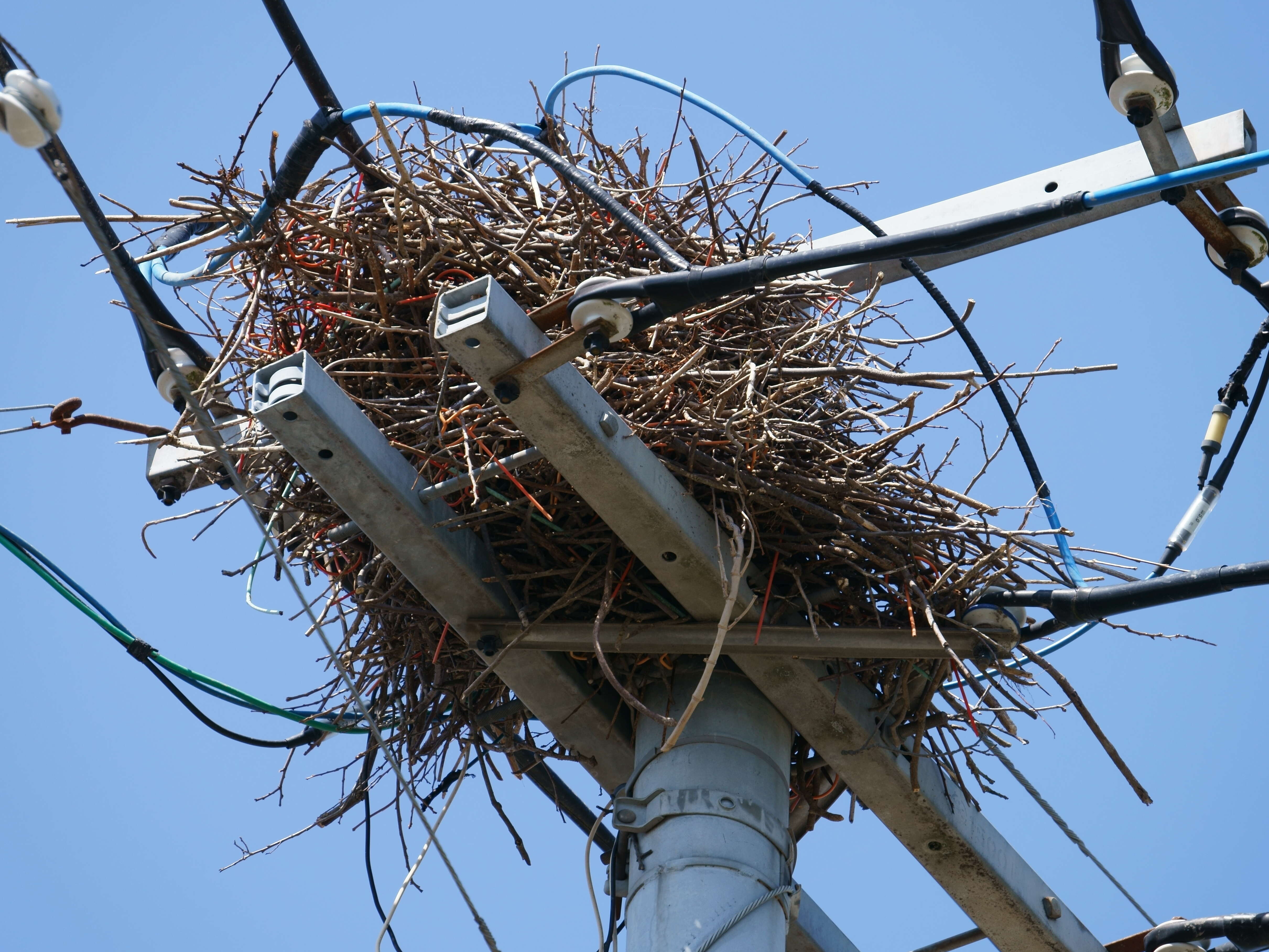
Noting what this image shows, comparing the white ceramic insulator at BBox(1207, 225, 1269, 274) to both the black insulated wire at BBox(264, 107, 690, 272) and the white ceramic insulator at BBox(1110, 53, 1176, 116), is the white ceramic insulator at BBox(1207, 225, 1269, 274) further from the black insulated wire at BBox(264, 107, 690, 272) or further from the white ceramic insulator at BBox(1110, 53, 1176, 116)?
the black insulated wire at BBox(264, 107, 690, 272)

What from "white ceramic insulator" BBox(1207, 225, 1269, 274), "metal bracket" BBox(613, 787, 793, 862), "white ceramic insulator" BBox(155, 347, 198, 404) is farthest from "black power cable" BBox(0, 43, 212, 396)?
"white ceramic insulator" BBox(1207, 225, 1269, 274)

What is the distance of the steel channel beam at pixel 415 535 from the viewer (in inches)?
112

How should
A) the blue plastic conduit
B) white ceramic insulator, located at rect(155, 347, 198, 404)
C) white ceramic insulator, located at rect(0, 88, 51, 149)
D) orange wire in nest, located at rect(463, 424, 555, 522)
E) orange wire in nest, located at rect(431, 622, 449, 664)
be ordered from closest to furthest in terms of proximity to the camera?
white ceramic insulator, located at rect(0, 88, 51, 149), the blue plastic conduit, orange wire in nest, located at rect(463, 424, 555, 522), orange wire in nest, located at rect(431, 622, 449, 664), white ceramic insulator, located at rect(155, 347, 198, 404)

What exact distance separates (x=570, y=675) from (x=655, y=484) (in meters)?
0.61

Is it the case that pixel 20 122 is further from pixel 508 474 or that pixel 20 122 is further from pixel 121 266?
pixel 508 474

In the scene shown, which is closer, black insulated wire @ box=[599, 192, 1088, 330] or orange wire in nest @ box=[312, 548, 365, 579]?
black insulated wire @ box=[599, 192, 1088, 330]

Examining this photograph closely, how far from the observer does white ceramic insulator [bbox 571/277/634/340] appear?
Result: 251 cm

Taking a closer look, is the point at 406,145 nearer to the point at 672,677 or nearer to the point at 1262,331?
the point at 672,677

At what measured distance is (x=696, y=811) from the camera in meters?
2.96

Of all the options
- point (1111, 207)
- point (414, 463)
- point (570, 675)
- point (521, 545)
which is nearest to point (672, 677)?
point (570, 675)

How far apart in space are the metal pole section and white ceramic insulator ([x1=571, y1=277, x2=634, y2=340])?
0.95 m

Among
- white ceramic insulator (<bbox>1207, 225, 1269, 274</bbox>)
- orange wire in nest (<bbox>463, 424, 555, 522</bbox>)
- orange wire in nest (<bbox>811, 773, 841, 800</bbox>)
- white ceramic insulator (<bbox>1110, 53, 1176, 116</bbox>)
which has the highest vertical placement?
orange wire in nest (<bbox>463, 424, 555, 522</bbox>)

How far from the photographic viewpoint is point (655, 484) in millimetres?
2967

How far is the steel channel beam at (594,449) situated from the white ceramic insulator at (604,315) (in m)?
0.13
